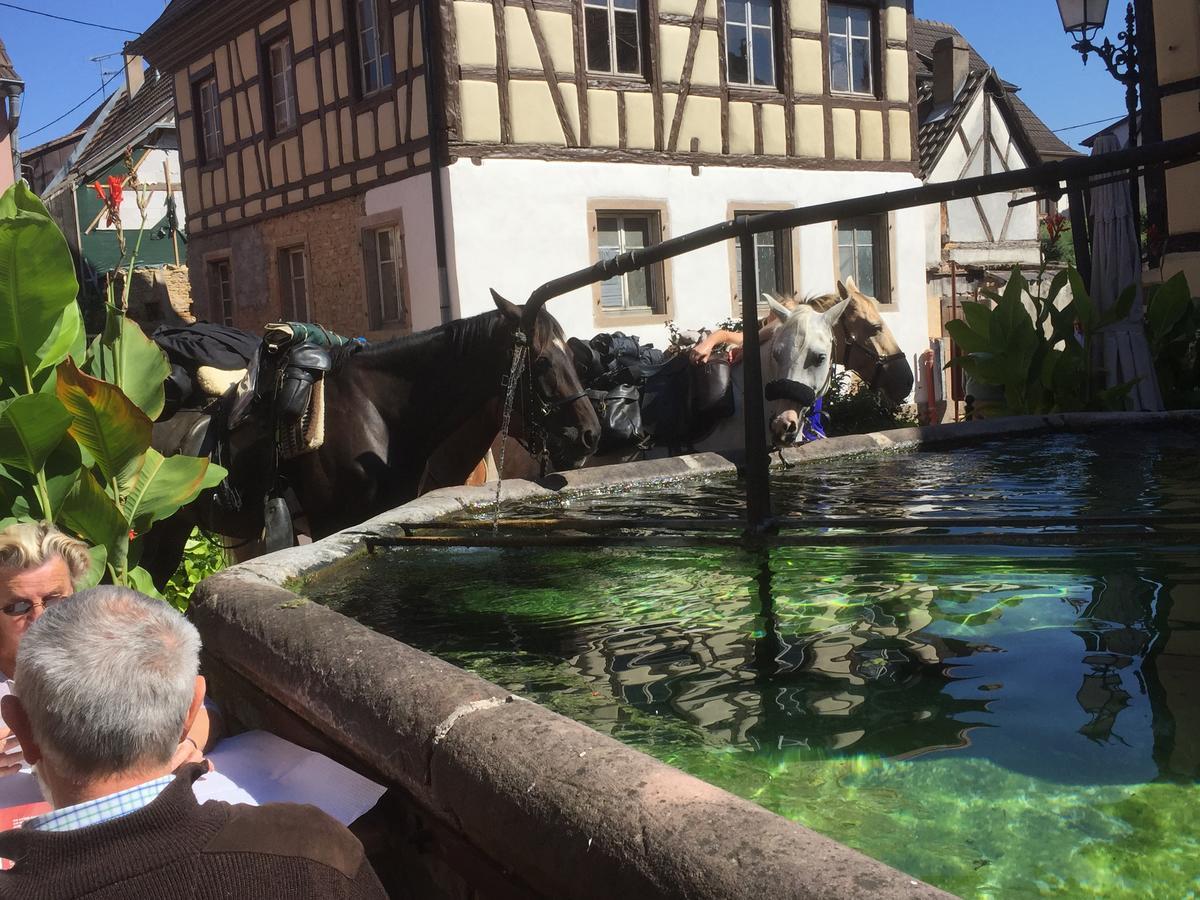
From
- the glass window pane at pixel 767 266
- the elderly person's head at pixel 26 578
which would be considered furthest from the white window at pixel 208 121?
the elderly person's head at pixel 26 578

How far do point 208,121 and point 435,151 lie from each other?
6.99 m

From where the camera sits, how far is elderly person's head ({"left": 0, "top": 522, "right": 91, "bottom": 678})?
109 inches

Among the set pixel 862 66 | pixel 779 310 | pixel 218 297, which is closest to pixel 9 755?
pixel 779 310

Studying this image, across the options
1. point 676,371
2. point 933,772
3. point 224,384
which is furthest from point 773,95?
point 933,772

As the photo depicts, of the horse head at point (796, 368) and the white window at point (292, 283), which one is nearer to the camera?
the horse head at point (796, 368)

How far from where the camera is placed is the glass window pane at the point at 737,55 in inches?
582

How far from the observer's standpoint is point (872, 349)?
7.86 m

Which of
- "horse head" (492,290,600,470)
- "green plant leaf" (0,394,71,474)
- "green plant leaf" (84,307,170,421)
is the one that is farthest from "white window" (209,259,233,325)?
"green plant leaf" (0,394,71,474)

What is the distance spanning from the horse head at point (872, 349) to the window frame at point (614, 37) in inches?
270

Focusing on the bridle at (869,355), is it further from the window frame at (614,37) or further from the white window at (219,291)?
the white window at (219,291)

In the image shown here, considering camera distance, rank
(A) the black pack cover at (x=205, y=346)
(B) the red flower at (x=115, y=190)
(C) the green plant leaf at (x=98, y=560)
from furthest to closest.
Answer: (A) the black pack cover at (x=205, y=346), (B) the red flower at (x=115, y=190), (C) the green plant leaf at (x=98, y=560)

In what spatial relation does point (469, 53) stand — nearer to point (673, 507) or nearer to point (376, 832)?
point (673, 507)

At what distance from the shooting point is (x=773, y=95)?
15.0m

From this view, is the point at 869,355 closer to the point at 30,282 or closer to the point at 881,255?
the point at 30,282
